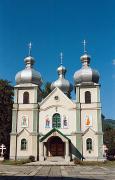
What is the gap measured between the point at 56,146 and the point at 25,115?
18.5 feet

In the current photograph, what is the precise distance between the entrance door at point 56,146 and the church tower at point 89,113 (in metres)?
2.45

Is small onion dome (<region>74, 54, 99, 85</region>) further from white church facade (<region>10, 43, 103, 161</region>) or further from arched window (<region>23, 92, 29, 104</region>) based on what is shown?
arched window (<region>23, 92, 29, 104</region>)

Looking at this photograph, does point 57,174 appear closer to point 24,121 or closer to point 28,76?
point 24,121

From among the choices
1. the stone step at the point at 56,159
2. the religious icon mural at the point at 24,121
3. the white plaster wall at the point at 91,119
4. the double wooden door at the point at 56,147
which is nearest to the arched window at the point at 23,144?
the religious icon mural at the point at 24,121

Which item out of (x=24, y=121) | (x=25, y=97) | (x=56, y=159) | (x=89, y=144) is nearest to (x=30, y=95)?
(x=25, y=97)

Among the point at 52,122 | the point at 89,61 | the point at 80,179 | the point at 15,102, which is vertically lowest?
the point at 80,179

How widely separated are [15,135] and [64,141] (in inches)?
255

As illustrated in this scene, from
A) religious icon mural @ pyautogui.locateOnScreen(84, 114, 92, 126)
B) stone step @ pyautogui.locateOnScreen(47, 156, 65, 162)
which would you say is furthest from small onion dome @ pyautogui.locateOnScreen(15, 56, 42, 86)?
stone step @ pyautogui.locateOnScreen(47, 156, 65, 162)

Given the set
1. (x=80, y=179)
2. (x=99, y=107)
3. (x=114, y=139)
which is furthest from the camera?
(x=114, y=139)

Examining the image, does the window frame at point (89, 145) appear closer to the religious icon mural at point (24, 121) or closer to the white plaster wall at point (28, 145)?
the white plaster wall at point (28, 145)

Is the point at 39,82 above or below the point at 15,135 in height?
above

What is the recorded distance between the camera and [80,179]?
44.7 ft

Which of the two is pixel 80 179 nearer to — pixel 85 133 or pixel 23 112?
pixel 85 133

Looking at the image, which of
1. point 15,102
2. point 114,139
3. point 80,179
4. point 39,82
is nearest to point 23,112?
point 15,102
